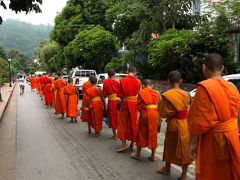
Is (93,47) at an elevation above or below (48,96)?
above

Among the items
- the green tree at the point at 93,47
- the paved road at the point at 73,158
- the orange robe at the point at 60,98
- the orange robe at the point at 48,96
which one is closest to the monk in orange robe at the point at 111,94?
the paved road at the point at 73,158

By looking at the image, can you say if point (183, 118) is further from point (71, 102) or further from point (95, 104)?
point (71, 102)

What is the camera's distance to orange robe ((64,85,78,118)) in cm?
1614

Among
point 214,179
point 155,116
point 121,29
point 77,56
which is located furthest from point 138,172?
point 77,56

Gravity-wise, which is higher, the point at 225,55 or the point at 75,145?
the point at 225,55

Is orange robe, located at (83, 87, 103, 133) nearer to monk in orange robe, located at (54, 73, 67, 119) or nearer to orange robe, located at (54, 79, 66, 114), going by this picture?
monk in orange robe, located at (54, 73, 67, 119)

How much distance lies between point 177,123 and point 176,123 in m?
0.02

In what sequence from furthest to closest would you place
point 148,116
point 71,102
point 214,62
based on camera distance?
point 71,102
point 148,116
point 214,62

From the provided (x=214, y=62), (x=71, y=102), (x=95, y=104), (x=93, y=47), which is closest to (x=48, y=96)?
(x=71, y=102)

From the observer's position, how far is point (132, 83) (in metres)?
9.91

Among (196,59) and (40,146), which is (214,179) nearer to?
(40,146)

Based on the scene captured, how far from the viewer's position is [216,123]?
523cm

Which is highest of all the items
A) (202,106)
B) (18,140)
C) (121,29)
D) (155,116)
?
(121,29)

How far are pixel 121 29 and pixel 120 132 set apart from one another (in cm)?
2200
